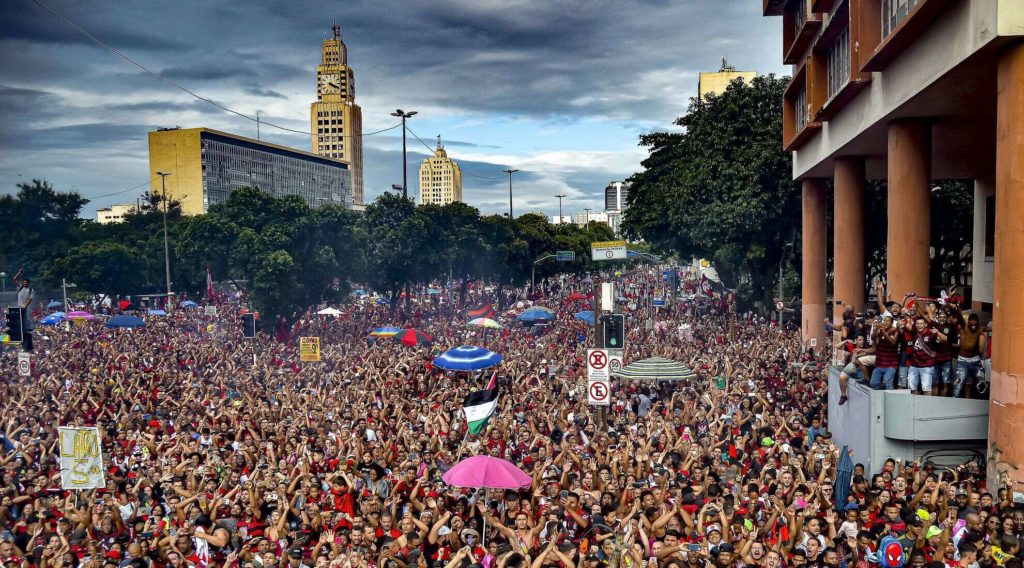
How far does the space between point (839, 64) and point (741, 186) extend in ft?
51.4

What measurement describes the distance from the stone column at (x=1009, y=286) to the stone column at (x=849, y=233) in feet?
38.2

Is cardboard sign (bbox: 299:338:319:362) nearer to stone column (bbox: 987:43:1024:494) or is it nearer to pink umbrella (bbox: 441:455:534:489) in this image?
pink umbrella (bbox: 441:455:534:489)

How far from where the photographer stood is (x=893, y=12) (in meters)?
16.7

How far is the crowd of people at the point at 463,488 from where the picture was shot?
898cm

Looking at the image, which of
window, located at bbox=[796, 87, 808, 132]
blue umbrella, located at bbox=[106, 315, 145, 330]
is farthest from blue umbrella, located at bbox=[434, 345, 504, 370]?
blue umbrella, located at bbox=[106, 315, 145, 330]

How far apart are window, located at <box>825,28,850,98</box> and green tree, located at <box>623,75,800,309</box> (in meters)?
13.4

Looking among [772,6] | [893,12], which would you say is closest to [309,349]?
[893,12]

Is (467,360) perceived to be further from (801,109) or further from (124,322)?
(124,322)

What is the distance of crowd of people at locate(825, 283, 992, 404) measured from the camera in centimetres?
1280

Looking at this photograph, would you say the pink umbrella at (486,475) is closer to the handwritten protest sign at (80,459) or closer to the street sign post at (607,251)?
the handwritten protest sign at (80,459)

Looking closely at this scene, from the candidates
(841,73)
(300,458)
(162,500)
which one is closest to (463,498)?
(300,458)

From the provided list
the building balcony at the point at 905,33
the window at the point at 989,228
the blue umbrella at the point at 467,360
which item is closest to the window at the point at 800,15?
the window at the point at 989,228

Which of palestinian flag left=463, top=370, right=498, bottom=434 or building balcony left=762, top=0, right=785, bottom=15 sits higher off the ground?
building balcony left=762, top=0, right=785, bottom=15

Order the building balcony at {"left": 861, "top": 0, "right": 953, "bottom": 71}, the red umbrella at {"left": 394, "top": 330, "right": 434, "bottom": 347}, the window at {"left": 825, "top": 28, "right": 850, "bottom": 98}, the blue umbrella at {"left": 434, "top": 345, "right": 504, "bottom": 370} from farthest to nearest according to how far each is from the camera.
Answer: the red umbrella at {"left": 394, "top": 330, "right": 434, "bottom": 347} → the blue umbrella at {"left": 434, "top": 345, "right": 504, "bottom": 370} → the window at {"left": 825, "top": 28, "right": 850, "bottom": 98} → the building balcony at {"left": 861, "top": 0, "right": 953, "bottom": 71}
